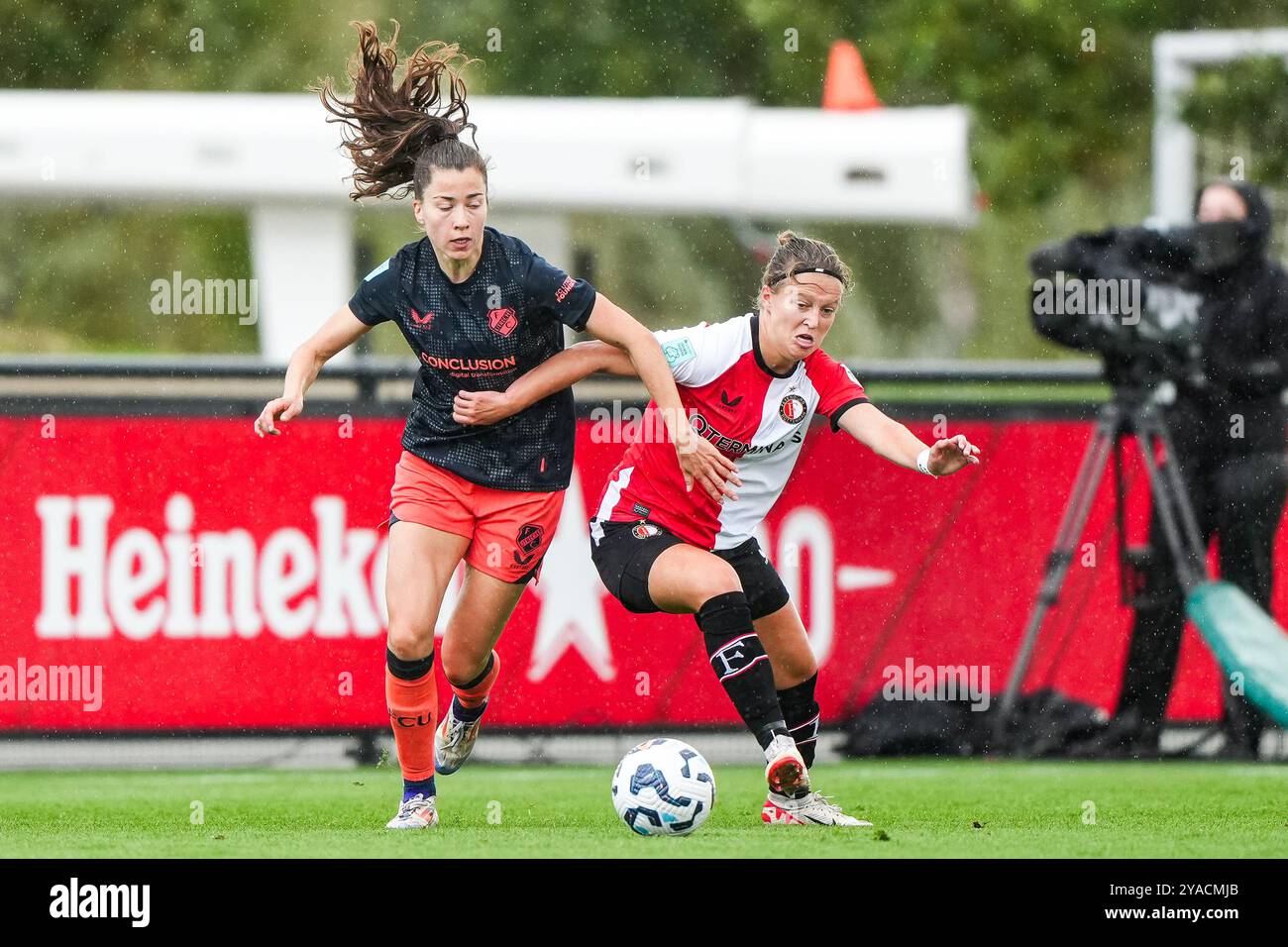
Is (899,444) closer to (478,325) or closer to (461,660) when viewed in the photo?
(478,325)

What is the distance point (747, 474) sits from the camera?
7461 mm

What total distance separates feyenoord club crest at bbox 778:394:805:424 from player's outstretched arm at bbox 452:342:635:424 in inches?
21.9

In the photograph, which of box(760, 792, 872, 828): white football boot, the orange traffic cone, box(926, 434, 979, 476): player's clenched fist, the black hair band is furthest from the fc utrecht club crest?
the orange traffic cone

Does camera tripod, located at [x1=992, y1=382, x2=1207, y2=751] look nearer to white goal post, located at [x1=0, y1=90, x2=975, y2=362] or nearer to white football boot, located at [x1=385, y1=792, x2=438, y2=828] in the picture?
white football boot, located at [x1=385, y1=792, x2=438, y2=828]

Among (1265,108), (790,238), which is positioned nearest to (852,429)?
(790,238)

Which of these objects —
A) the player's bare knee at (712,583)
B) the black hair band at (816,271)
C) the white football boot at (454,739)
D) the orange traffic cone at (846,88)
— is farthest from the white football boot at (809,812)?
the orange traffic cone at (846,88)

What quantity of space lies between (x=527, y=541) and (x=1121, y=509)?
3476 millimetres

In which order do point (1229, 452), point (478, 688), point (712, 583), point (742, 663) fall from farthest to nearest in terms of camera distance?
point (1229, 452) < point (478, 688) < point (712, 583) < point (742, 663)

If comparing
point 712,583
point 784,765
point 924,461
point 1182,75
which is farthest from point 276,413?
point 1182,75

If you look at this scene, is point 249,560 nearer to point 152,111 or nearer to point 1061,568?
point 1061,568

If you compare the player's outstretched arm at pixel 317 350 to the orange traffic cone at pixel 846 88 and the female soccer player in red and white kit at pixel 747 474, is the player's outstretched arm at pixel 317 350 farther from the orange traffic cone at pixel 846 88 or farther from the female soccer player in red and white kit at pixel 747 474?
the orange traffic cone at pixel 846 88

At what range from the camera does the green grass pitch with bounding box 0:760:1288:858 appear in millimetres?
6383

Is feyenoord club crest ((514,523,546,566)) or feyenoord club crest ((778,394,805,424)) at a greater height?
feyenoord club crest ((778,394,805,424))

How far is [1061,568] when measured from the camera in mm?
9625
